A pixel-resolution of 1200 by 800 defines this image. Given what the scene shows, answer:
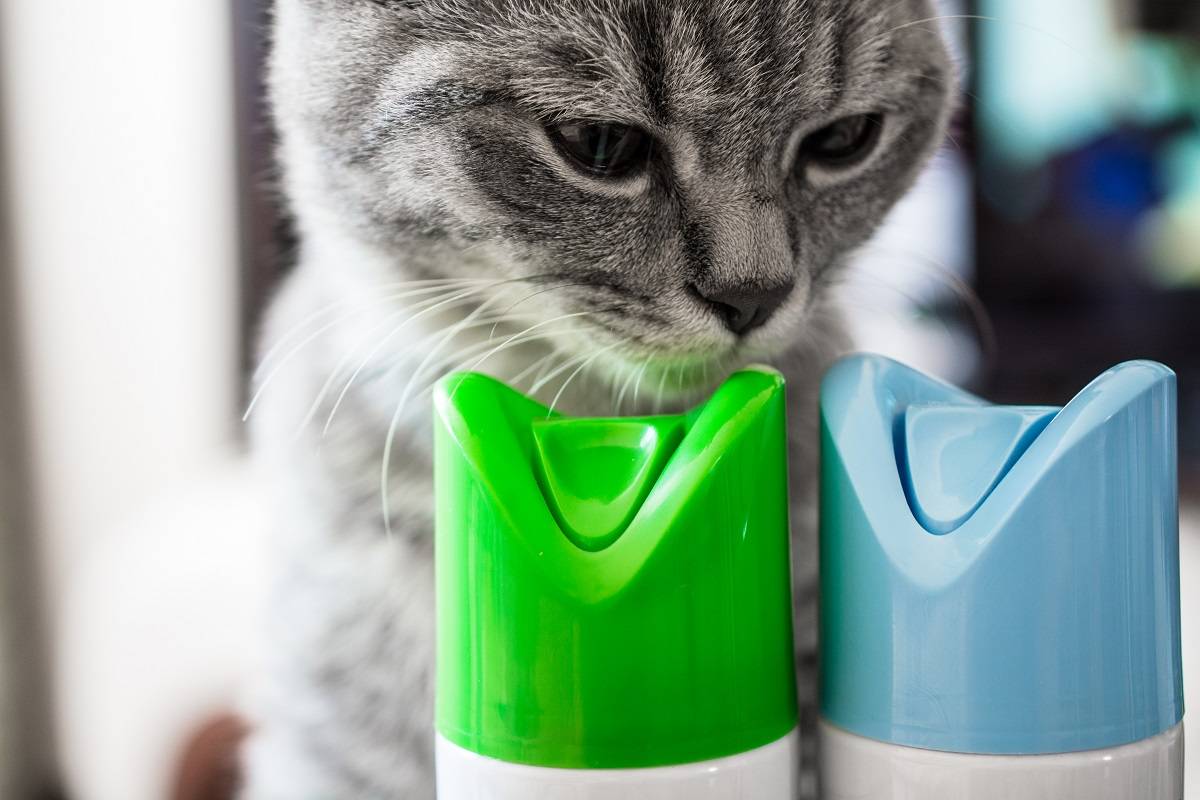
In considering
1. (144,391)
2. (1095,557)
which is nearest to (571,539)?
(1095,557)

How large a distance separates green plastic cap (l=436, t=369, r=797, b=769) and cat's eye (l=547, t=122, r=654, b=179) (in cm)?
15

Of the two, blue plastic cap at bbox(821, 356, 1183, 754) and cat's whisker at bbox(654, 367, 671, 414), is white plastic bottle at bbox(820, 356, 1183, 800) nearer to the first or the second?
blue plastic cap at bbox(821, 356, 1183, 754)

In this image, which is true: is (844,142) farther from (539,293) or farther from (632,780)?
(632,780)

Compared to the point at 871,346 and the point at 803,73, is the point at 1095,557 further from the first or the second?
the point at 871,346

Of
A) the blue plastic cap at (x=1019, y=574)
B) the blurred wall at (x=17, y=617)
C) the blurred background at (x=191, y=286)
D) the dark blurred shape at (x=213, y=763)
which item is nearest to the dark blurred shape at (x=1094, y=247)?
the blurred background at (x=191, y=286)

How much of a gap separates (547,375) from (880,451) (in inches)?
7.3

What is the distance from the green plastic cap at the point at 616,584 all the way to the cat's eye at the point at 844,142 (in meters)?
0.19

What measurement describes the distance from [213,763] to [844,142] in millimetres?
604

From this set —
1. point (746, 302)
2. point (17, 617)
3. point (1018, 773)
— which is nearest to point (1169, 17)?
point (746, 302)

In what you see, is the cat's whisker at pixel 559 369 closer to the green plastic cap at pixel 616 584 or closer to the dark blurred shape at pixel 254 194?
the green plastic cap at pixel 616 584

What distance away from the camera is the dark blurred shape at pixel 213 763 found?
72cm

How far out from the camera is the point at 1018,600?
1.02 feet

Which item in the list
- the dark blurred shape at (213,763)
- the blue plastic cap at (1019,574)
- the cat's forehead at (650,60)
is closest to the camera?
the blue plastic cap at (1019,574)

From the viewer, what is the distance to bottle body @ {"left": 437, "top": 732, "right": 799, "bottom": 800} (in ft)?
1.06
